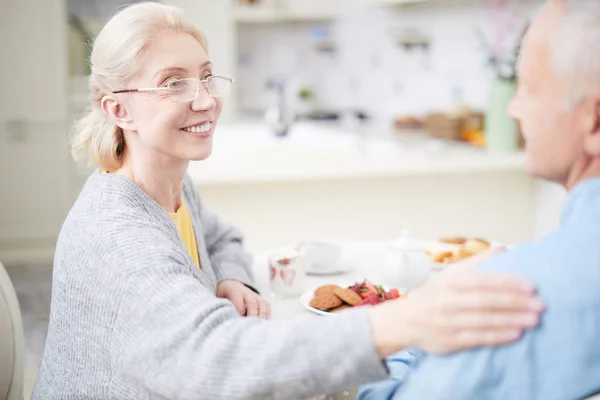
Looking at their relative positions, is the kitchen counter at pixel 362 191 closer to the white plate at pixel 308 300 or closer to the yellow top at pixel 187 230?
the yellow top at pixel 187 230

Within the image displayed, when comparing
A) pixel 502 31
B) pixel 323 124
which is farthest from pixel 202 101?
pixel 323 124

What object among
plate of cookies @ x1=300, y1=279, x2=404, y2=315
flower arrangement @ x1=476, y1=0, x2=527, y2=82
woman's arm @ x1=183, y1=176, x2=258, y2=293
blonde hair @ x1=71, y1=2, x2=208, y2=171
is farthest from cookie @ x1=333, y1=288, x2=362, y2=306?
flower arrangement @ x1=476, y1=0, x2=527, y2=82

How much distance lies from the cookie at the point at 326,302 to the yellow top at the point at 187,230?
28 centimetres

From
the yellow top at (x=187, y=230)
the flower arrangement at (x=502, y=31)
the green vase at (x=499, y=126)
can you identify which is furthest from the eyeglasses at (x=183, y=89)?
the flower arrangement at (x=502, y=31)

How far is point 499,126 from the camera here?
3504 millimetres

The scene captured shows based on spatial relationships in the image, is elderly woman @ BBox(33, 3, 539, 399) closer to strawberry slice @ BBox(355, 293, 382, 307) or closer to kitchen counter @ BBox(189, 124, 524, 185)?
strawberry slice @ BBox(355, 293, 382, 307)

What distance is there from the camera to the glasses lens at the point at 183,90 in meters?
1.44

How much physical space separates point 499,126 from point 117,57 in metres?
2.46

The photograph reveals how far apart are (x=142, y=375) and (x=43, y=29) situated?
4441 millimetres

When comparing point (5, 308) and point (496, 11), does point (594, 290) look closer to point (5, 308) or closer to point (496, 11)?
point (5, 308)

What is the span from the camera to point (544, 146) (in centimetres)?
89

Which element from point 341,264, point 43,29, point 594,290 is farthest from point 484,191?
point 43,29

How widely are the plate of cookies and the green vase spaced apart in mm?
2145

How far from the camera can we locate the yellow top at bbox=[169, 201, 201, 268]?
162cm
